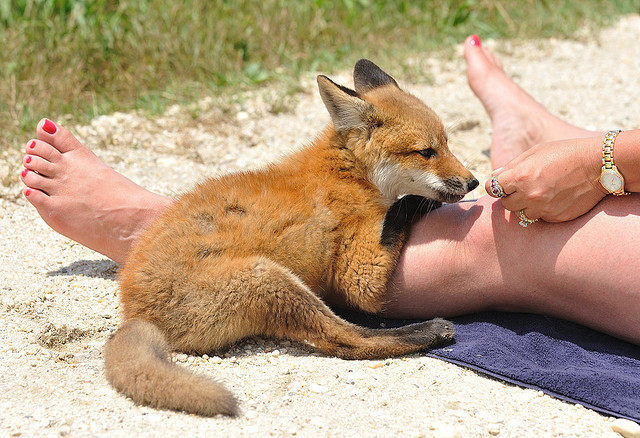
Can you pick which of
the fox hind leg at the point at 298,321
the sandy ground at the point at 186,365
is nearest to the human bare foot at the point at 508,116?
the sandy ground at the point at 186,365

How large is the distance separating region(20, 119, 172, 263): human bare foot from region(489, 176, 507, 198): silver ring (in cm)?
164

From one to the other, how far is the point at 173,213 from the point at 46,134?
1174mm

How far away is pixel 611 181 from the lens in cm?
288

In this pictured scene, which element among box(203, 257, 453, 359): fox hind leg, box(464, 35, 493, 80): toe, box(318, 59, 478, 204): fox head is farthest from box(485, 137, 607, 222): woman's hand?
box(464, 35, 493, 80): toe

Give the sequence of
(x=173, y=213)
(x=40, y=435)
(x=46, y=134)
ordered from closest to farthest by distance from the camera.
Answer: (x=40, y=435), (x=173, y=213), (x=46, y=134)

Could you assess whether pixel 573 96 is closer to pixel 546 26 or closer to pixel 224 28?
pixel 546 26

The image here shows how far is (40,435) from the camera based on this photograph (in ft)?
7.30

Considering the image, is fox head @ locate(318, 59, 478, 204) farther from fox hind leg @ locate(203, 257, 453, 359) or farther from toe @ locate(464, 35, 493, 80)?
toe @ locate(464, 35, 493, 80)

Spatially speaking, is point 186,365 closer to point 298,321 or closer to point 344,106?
point 298,321

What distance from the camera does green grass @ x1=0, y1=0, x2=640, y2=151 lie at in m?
5.52

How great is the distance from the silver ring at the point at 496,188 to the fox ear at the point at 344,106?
2.34 ft

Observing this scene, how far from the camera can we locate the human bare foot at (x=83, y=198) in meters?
3.64

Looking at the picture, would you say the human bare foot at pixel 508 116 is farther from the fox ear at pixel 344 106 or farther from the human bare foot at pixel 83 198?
the human bare foot at pixel 83 198

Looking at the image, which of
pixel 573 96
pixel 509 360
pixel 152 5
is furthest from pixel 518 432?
pixel 152 5
